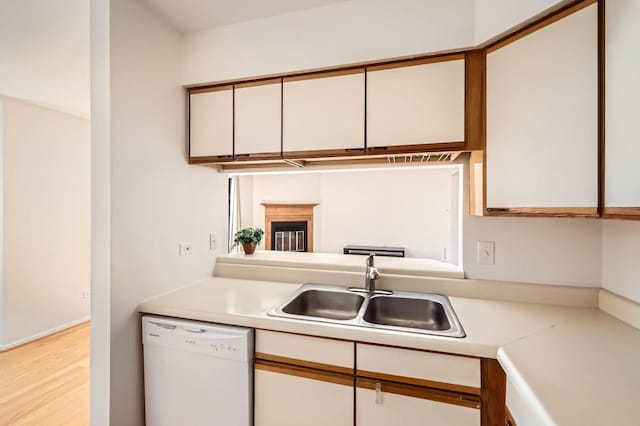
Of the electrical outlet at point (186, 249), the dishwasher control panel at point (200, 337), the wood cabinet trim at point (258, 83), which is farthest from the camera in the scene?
the electrical outlet at point (186, 249)

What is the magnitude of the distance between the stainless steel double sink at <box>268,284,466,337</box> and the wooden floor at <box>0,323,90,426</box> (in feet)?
5.32

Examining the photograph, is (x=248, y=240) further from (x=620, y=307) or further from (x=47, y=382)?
(x=620, y=307)

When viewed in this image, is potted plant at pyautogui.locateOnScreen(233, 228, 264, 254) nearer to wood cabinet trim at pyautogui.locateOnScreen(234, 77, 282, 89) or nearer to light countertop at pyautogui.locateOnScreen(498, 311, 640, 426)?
wood cabinet trim at pyautogui.locateOnScreen(234, 77, 282, 89)

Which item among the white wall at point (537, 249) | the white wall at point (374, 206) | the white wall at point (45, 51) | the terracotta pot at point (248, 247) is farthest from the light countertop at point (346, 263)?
the white wall at point (374, 206)

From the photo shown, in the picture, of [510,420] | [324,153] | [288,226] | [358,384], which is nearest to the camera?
[510,420]

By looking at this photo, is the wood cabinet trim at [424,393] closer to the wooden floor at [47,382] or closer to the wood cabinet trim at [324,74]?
the wood cabinet trim at [324,74]

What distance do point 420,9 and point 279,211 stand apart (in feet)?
13.7

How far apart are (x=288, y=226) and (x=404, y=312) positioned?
392 cm

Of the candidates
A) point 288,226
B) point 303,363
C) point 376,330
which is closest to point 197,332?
point 303,363

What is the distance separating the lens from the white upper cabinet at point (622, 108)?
0.88 m

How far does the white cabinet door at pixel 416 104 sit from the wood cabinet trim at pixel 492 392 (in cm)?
99

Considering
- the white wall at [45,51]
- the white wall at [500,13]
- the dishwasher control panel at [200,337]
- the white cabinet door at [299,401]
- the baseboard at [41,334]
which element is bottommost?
the baseboard at [41,334]

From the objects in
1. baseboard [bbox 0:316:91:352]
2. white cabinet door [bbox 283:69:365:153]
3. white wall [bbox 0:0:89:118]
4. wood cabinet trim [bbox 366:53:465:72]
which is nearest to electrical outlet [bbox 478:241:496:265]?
white cabinet door [bbox 283:69:365:153]

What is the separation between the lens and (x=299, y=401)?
1.24 meters
